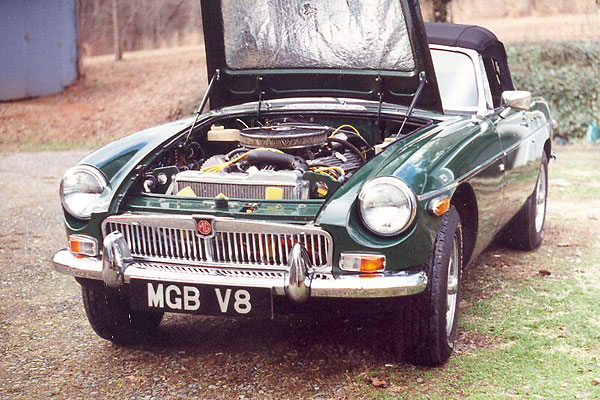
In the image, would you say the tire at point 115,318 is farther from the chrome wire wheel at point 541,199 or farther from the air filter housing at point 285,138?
the chrome wire wheel at point 541,199

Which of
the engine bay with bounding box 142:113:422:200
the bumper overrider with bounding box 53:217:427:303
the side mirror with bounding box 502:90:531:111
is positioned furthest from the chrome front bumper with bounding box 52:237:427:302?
the side mirror with bounding box 502:90:531:111

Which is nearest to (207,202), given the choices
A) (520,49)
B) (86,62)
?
(520,49)

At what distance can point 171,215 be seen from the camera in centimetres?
343

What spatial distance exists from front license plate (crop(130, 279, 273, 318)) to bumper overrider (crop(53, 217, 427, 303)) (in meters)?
0.03

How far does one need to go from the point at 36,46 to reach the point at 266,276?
12.6 metres

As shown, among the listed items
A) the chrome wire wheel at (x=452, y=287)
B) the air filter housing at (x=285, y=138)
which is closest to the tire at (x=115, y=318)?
the air filter housing at (x=285, y=138)

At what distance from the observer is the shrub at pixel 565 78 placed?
12164 millimetres

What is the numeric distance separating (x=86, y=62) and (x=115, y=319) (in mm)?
14986

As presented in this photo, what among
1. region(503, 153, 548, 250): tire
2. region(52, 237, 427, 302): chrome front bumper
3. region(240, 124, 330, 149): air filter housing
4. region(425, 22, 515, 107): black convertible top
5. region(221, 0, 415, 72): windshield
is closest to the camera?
region(52, 237, 427, 302): chrome front bumper

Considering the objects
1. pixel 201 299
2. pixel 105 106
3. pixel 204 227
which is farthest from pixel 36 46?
pixel 201 299

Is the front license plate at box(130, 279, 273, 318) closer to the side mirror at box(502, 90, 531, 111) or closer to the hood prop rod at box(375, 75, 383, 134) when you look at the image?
the hood prop rod at box(375, 75, 383, 134)

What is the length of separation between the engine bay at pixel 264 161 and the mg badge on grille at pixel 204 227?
165 millimetres

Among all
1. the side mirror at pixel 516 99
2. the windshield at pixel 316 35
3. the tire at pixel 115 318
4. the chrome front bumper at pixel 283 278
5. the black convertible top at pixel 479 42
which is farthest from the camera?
the black convertible top at pixel 479 42

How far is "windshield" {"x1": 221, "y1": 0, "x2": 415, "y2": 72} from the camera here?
4.26m
